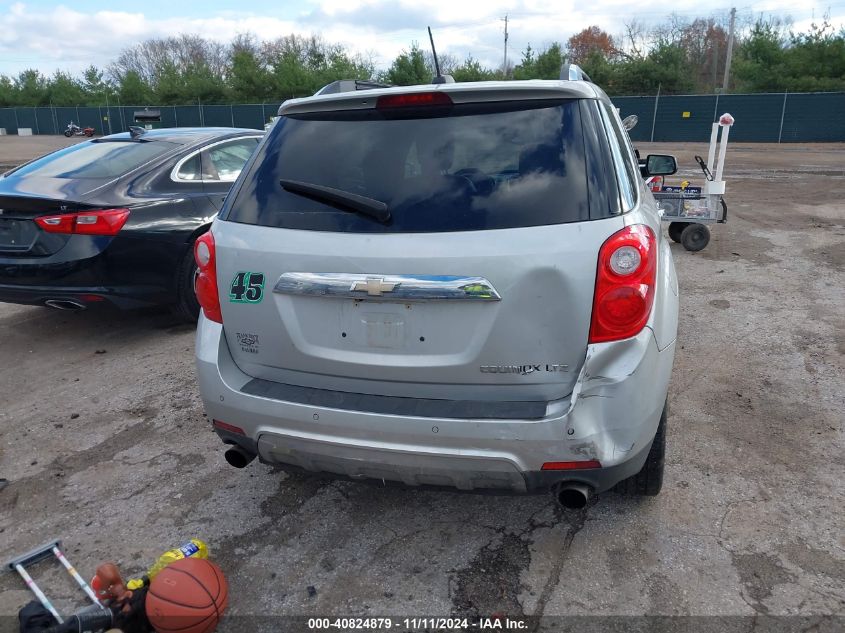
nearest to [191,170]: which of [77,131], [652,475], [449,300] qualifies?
[449,300]

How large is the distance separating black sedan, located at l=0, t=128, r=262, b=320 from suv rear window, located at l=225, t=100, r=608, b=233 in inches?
103

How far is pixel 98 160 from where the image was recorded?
550cm

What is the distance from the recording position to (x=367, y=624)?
7.84ft

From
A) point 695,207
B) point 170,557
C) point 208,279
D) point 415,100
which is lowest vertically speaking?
point 170,557

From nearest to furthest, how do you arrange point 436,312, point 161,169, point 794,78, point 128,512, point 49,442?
point 436,312, point 128,512, point 49,442, point 161,169, point 794,78

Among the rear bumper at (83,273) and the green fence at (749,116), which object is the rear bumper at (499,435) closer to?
the rear bumper at (83,273)

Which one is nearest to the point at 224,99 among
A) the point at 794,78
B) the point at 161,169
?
the point at 794,78

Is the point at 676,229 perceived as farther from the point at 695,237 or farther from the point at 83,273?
the point at 83,273

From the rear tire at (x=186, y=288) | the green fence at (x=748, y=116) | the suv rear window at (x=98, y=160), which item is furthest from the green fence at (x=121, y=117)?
the rear tire at (x=186, y=288)

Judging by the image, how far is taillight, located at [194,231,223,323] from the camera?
267cm

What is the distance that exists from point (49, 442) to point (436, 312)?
2.76m

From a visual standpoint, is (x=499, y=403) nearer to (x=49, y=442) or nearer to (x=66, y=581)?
(x=66, y=581)

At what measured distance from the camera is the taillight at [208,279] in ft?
8.75

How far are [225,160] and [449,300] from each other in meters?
4.35
